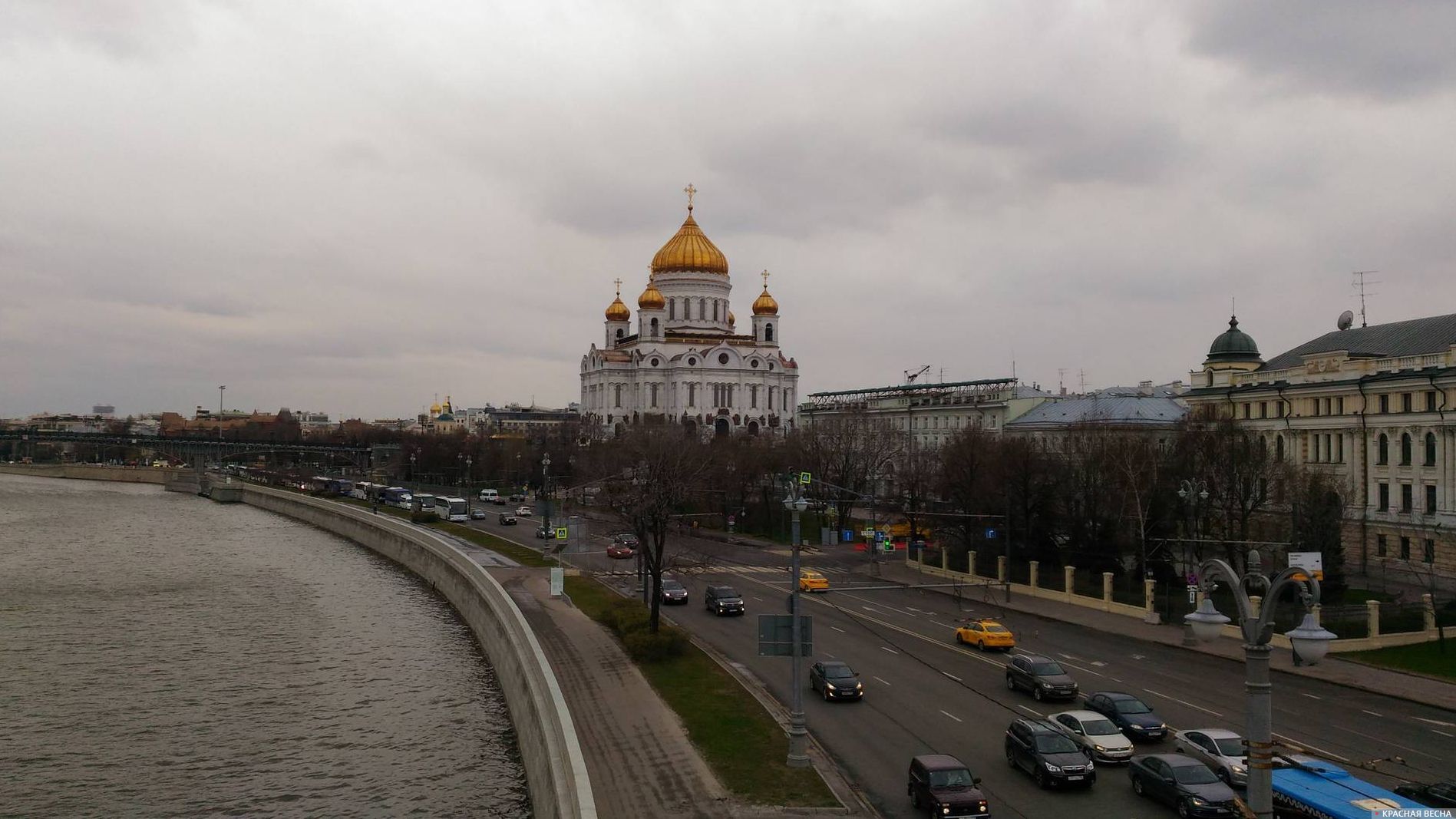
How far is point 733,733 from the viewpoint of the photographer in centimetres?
1980

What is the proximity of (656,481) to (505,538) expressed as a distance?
26.2m

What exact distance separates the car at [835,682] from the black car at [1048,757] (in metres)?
4.68

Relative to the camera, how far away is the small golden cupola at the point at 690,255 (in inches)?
4188

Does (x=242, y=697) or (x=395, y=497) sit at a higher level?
(x=395, y=497)

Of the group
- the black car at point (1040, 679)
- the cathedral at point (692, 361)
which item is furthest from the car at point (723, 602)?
the cathedral at point (692, 361)

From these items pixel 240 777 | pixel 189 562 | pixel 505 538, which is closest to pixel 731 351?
pixel 505 538

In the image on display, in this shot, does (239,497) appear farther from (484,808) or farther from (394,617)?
(484,808)

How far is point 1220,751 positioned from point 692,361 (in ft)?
280

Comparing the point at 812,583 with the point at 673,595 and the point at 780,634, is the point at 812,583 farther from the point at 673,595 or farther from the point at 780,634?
the point at 780,634

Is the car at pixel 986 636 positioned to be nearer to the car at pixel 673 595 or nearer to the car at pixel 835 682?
the car at pixel 835 682

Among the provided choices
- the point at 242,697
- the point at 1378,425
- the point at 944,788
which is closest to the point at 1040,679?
the point at 944,788

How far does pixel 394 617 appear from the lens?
41.2m

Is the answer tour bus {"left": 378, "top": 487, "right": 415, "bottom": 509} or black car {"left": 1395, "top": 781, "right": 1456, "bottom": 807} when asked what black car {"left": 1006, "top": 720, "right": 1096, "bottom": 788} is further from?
tour bus {"left": 378, "top": 487, "right": 415, "bottom": 509}

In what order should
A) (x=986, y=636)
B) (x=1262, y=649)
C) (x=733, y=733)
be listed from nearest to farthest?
(x=1262, y=649) < (x=733, y=733) < (x=986, y=636)
